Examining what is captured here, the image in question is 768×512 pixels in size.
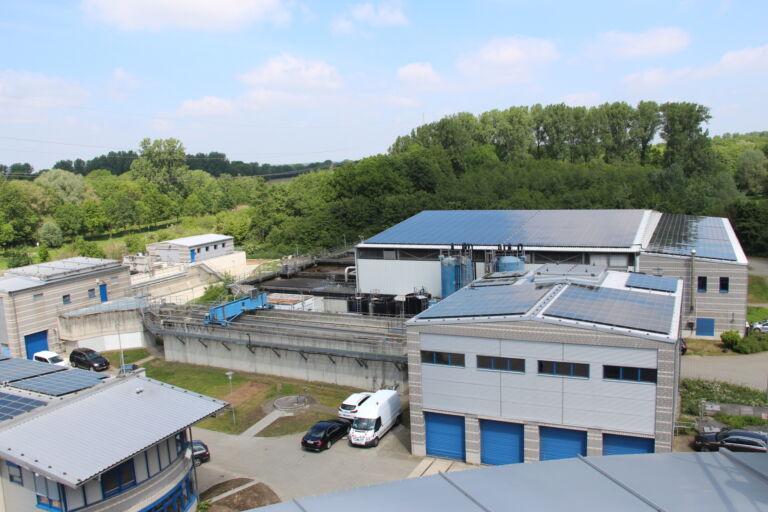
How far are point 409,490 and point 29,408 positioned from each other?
1298 centimetres

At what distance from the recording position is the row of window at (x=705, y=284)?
30594 mm

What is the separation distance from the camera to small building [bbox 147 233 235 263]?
1964 inches

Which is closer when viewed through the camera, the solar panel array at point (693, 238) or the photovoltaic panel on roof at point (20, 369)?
the photovoltaic panel on roof at point (20, 369)

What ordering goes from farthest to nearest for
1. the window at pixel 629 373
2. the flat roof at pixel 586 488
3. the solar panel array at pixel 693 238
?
the solar panel array at pixel 693 238
the window at pixel 629 373
the flat roof at pixel 586 488

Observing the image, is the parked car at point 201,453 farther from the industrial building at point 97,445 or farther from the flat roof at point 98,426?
the flat roof at point 98,426

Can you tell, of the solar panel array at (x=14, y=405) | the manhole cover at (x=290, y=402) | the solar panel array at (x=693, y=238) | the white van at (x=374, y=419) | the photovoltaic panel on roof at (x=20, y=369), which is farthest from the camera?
the solar panel array at (x=693, y=238)

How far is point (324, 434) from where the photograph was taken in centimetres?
2048

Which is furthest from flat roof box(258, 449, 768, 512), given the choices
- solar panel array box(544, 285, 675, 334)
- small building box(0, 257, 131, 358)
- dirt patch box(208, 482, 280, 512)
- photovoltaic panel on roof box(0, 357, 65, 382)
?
small building box(0, 257, 131, 358)

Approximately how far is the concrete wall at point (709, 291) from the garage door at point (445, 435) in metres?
17.4

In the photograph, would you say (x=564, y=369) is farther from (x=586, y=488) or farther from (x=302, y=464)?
(x=586, y=488)

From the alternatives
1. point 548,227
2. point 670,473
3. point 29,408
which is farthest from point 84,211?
point 670,473

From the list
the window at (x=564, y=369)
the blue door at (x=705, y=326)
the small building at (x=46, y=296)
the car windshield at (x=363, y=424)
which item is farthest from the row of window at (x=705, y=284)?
the small building at (x=46, y=296)

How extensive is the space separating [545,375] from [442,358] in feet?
10.8

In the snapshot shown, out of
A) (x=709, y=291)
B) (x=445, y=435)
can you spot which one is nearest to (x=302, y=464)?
(x=445, y=435)
